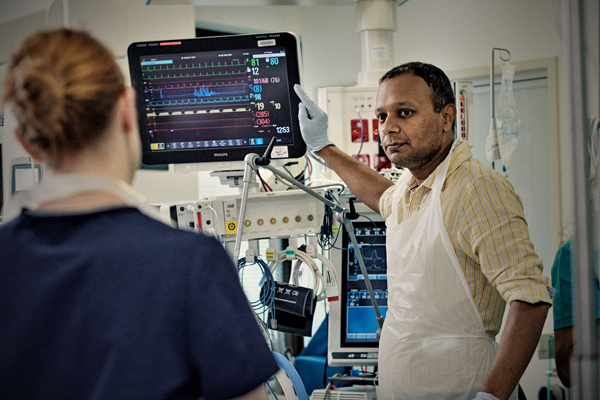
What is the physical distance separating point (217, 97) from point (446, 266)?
103 centimetres

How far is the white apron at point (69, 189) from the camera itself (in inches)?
29.6

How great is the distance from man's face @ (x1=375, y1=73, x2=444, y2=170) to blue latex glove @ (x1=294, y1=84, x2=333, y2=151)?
27cm

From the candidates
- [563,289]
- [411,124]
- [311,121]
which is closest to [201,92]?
[311,121]

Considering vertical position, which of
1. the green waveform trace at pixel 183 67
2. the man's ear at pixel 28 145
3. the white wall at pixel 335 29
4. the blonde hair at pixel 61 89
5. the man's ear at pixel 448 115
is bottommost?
the man's ear at pixel 28 145

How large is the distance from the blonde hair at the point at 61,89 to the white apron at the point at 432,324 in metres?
1.21

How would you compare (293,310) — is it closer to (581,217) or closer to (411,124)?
(411,124)

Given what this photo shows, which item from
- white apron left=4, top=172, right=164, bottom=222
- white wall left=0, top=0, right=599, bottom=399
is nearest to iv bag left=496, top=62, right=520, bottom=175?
white wall left=0, top=0, right=599, bottom=399

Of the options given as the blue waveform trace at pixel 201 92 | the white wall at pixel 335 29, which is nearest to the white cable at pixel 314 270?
the blue waveform trace at pixel 201 92

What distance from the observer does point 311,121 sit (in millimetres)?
2037

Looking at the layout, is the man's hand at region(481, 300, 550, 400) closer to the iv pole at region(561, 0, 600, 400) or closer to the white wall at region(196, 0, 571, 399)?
the iv pole at region(561, 0, 600, 400)

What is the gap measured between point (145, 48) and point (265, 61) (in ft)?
1.49

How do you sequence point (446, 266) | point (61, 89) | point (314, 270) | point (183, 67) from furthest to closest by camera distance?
point (314, 270) → point (183, 67) → point (446, 266) → point (61, 89)

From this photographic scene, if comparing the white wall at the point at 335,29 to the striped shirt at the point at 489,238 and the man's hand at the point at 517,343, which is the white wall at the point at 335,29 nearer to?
the striped shirt at the point at 489,238

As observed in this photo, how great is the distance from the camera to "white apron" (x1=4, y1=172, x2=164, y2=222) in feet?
2.46
